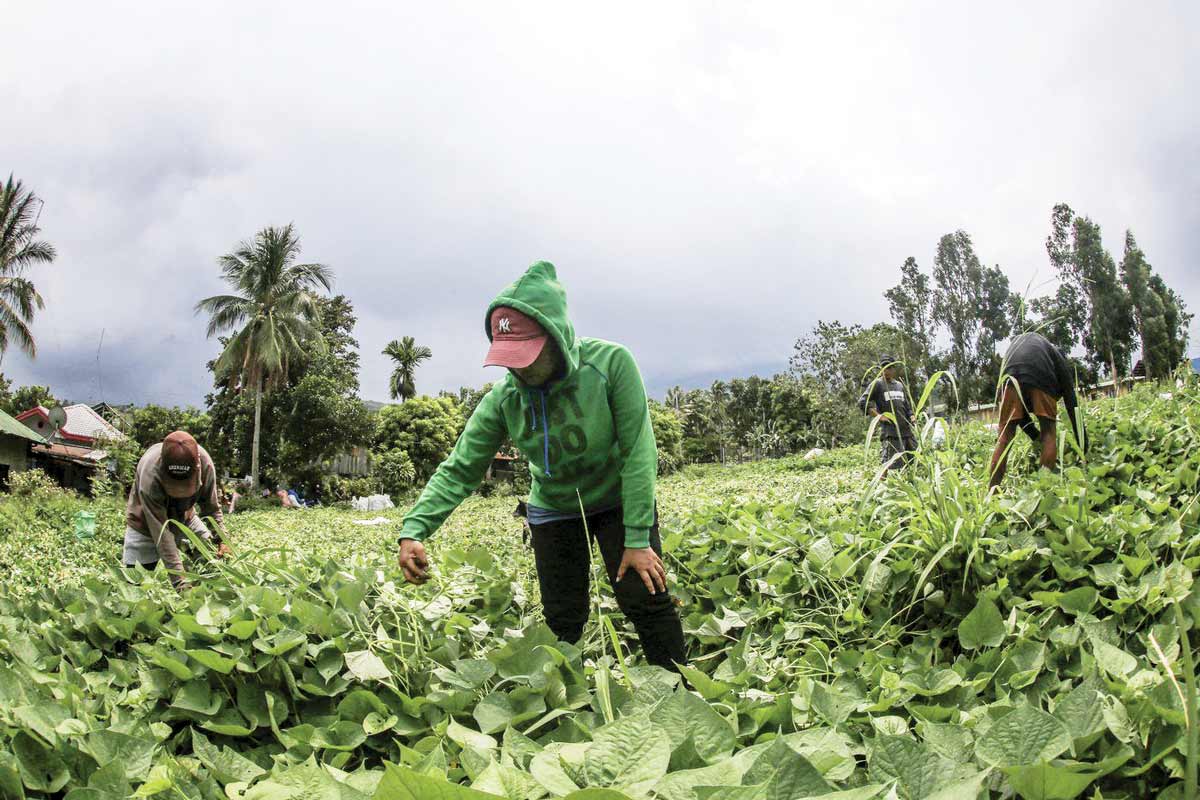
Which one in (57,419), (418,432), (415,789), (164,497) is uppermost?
(57,419)

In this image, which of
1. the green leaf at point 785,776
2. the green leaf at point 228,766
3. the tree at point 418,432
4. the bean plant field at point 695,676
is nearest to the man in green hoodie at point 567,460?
the bean plant field at point 695,676

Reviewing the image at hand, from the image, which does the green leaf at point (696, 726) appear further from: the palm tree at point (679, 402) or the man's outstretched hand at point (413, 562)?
the palm tree at point (679, 402)

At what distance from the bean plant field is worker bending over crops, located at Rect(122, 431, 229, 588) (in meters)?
1.91

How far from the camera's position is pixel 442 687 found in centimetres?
164

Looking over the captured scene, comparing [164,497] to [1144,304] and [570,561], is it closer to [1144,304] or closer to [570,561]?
[570,561]

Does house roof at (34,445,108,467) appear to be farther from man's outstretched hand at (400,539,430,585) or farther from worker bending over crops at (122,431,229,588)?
man's outstretched hand at (400,539,430,585)

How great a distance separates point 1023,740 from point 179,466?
15.5ft

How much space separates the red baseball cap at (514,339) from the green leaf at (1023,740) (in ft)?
5.35

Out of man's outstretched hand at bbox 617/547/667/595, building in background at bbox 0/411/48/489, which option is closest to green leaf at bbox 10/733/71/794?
man's outstretched hand at bbox 617/547/667/595

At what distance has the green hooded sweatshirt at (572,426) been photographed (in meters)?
2.48

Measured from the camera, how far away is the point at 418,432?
102 feet

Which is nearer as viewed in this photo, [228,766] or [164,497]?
[228,766]

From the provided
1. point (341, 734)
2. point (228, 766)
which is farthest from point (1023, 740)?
point (228, 766)

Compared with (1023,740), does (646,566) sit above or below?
above
